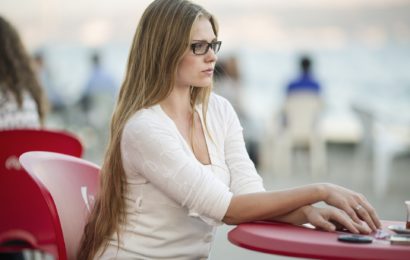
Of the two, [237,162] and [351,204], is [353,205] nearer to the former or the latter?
[351,204]

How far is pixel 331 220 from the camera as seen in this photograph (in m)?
1.93

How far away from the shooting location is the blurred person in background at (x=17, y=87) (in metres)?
3.60

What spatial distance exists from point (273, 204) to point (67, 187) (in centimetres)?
64

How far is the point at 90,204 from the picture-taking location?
93.7 inches

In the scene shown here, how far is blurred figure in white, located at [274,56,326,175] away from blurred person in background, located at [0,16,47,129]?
6.02 metres

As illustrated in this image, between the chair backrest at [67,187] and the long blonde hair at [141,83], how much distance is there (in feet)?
0.22

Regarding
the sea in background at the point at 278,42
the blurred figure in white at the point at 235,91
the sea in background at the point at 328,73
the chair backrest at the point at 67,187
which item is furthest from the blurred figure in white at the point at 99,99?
the chair backrest at the point at 67,187

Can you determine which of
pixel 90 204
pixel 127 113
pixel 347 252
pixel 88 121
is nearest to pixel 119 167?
pixel 127 113

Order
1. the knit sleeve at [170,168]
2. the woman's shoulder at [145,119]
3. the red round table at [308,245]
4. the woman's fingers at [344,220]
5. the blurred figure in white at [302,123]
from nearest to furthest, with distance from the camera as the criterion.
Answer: the red round table at [308,245]
the woman's fingers at [344,220]
the knit sleeve at [170,168]
the woman's shoulder at [145,119]
the blurred figure in white at [302,123]

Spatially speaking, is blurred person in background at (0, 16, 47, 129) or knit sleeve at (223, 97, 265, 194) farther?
blurred person in background at (0, 16, 47, 129)

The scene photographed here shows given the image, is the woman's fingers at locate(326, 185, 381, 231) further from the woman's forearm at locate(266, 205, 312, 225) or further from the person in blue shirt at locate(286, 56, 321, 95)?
the person in blue shirt at locate(286, 56, 321, 95)

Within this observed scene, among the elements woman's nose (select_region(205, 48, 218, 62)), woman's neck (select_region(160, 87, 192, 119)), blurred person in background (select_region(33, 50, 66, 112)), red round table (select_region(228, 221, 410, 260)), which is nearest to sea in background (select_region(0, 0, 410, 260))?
blurred person in background (select_region(33, 50, 66, 112))

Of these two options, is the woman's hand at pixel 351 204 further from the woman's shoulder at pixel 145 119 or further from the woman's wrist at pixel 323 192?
the woman's shoulder at pixel 145 119

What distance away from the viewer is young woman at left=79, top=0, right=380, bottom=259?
1961 mm
